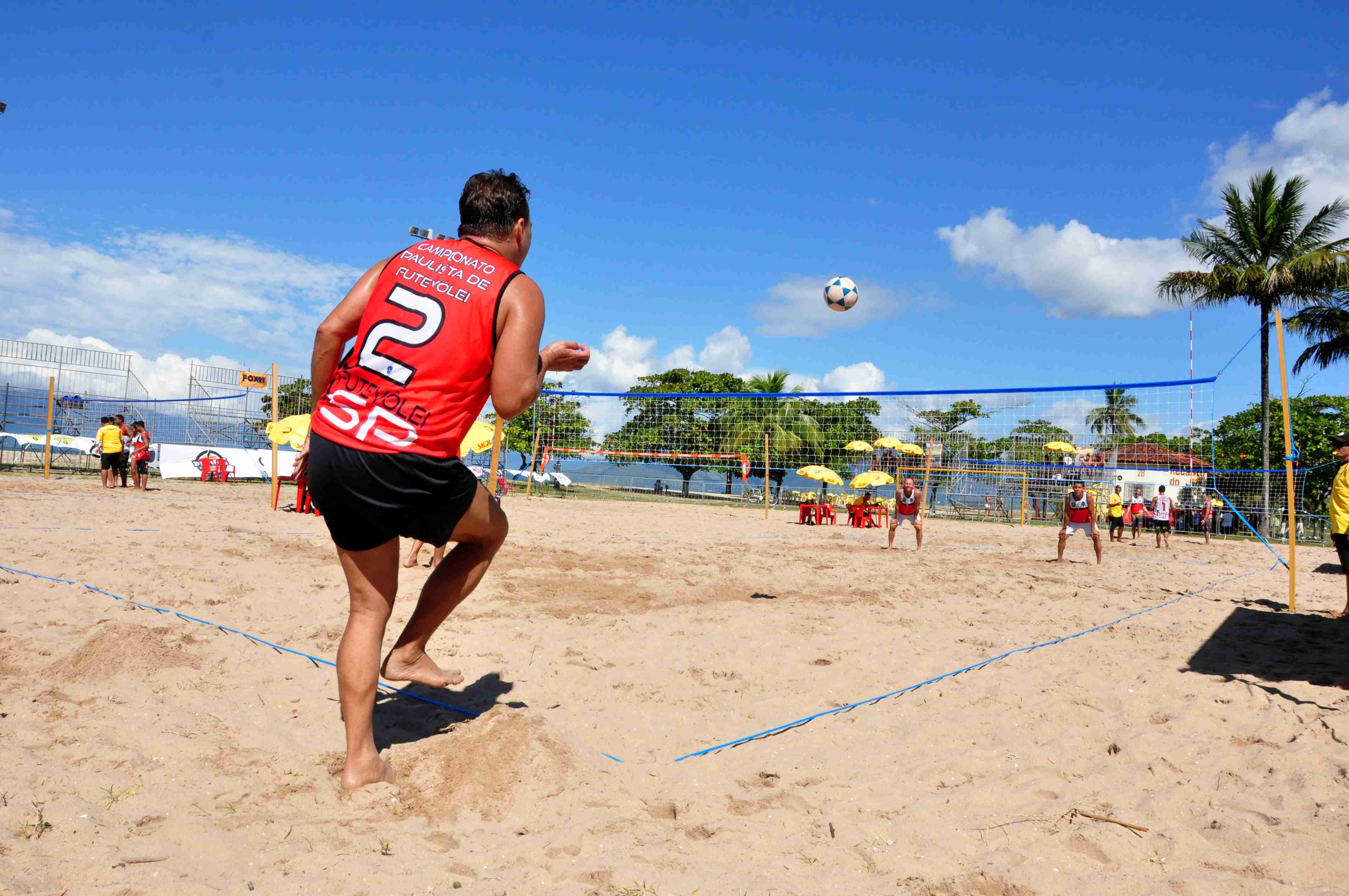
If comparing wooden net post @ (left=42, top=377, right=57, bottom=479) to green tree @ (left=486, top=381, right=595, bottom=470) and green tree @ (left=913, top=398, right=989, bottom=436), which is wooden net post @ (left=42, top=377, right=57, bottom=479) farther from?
green tree @ (left=913, top=398, right=989, bottom=436)

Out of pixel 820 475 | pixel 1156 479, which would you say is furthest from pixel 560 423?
pixel 1156 479

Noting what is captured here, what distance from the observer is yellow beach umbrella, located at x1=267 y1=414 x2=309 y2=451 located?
9.57 m

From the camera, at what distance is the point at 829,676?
11.0 ft

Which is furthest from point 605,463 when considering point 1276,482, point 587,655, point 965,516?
point 587,655

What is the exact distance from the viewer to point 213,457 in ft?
62.1

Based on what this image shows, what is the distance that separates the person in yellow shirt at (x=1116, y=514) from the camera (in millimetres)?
14000

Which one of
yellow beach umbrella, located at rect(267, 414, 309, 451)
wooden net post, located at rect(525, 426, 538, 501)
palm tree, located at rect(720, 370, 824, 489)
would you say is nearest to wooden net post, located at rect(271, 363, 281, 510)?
yellow beach umbrella, located at rect(267, 414, 309, 451)

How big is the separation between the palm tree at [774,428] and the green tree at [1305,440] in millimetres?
13998

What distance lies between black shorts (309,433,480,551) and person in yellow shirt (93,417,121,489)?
542 inches

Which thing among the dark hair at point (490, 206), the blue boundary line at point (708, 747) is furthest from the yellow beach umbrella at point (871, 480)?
the dark hair at point (490, 206)

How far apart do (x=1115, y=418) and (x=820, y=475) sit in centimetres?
626

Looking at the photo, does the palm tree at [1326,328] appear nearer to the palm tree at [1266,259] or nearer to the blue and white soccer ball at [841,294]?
the palm tree at [1266,259]

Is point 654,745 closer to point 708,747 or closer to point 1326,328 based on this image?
point 708,747

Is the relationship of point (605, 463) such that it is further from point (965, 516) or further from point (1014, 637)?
point (1014, 637)
